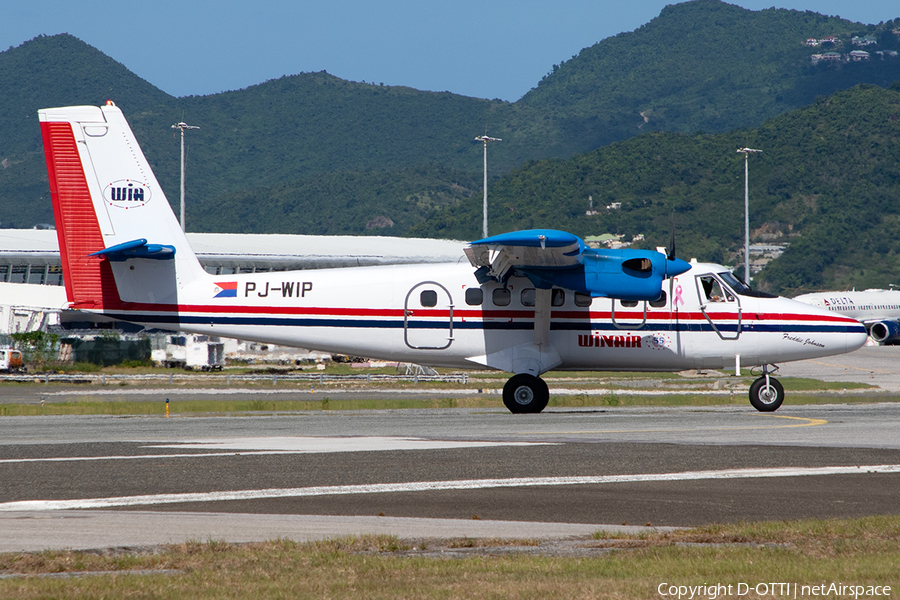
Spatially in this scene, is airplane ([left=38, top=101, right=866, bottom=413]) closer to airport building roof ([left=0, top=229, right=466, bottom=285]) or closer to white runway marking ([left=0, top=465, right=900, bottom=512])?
white runway marking ([left=0, top=465, right=900, bottom=512])

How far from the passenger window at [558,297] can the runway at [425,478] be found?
383 cm

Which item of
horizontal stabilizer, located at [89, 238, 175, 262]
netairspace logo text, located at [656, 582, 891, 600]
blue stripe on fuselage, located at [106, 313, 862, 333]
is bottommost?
netairspace logo text, located at [656, 582, 891, 600]

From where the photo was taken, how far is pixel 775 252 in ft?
545

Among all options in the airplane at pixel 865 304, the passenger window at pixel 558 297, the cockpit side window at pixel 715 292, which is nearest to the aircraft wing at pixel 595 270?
the passenger window at pixel 558 297

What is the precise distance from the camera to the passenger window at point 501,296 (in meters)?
22.7

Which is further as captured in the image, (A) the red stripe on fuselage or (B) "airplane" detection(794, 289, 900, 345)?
(B) "airplane" detection(794, 289, 900, 345)

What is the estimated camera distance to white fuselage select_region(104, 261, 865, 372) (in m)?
22.6

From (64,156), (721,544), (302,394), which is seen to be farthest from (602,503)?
(302,394)

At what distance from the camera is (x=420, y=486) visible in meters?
11.0

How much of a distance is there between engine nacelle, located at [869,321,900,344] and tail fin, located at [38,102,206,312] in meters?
73.8

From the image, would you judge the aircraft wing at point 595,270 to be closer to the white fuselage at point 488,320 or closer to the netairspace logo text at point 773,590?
the white fuselage at point 488,320

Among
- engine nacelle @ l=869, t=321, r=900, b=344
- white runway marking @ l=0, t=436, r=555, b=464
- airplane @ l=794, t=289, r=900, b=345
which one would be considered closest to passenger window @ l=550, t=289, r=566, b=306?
white runway marking @ l=0, t=436, r=555, b=464

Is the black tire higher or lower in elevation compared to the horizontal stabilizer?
lower

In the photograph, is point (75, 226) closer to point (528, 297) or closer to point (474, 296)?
point (474, 296)
